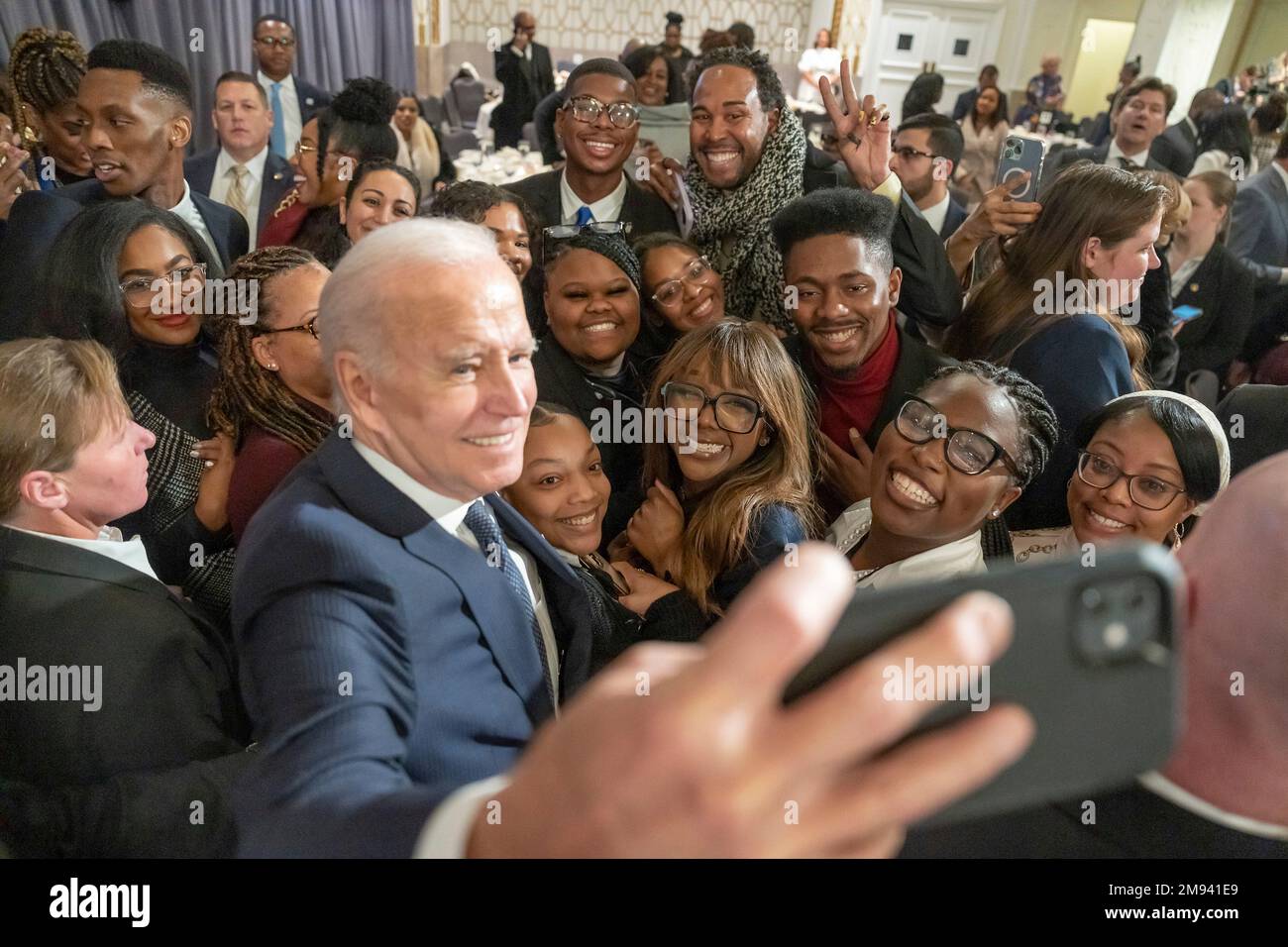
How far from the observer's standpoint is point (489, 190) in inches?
99.9

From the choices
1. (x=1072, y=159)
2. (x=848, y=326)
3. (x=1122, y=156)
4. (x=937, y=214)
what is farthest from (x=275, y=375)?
(x=1122, y=156)

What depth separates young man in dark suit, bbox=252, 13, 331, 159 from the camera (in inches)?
174

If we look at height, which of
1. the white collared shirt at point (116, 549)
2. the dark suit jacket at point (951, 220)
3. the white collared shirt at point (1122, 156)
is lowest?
the white collared shirt at point (116, 549)

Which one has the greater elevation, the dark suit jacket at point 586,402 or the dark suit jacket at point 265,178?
the dark suit jacket at point 265,178

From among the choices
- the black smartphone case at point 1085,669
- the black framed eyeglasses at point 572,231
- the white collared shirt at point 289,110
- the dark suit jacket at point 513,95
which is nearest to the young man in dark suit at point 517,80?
the dark suit jacket at point 513,95

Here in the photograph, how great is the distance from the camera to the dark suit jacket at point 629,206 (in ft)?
9.62

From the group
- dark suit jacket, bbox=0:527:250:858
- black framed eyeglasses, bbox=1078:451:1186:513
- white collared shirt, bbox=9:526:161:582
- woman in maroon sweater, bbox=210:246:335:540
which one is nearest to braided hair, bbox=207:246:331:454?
woman in maroon sweater, bbox=210:246:335:540

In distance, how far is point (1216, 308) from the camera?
3.29m

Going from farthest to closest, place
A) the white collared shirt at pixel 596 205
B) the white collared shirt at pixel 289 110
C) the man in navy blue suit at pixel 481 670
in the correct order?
the white collared shirt at pixel 289 110 < the white collared shirt at pixel 596 205 < the man in navy blue suit at pixel 481 670

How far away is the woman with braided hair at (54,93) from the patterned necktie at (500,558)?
2451 millimetres

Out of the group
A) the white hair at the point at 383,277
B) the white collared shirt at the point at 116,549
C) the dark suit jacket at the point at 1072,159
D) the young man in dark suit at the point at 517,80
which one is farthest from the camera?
the young man in dark suit at the point at 517,80

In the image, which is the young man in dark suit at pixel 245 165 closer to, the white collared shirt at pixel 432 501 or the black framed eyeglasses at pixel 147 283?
the black framed eyeglasses at pixel 147 283

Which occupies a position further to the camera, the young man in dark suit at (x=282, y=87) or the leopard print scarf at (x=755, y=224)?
the young man in dark suit at (x=282, y=87)
